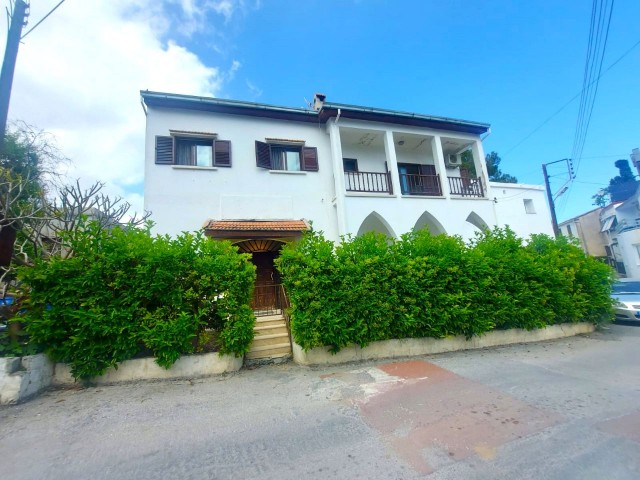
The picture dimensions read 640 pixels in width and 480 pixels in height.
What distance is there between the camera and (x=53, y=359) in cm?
432

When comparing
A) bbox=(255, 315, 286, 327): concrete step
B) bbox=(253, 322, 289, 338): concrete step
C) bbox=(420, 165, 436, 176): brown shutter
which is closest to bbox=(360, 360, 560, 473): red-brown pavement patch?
bbox=(253, 322, 289, 338): concrete step

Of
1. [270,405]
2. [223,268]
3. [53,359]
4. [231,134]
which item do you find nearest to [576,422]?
[270,405]

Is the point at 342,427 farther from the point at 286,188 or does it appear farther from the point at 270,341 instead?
the point at 286,188

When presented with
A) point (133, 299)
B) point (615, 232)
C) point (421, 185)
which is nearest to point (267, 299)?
point (133, 299)

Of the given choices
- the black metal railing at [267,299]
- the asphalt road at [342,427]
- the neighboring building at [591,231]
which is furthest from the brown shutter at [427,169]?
the neighboring building at [591,231]

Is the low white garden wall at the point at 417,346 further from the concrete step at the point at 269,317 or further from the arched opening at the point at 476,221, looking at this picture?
the arched opening at the point at 476,221

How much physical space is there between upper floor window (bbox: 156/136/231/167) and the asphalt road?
23.6 ft

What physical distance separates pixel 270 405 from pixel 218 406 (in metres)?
0.73

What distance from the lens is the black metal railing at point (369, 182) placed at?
35.1 ft

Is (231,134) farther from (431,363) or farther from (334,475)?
(334,475)

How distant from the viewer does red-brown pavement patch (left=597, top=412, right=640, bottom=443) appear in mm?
2959

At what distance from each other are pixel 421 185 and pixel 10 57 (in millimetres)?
12367

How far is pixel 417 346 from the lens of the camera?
611 centimetres

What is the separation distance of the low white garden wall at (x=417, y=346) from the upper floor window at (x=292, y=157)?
22.5 ft
